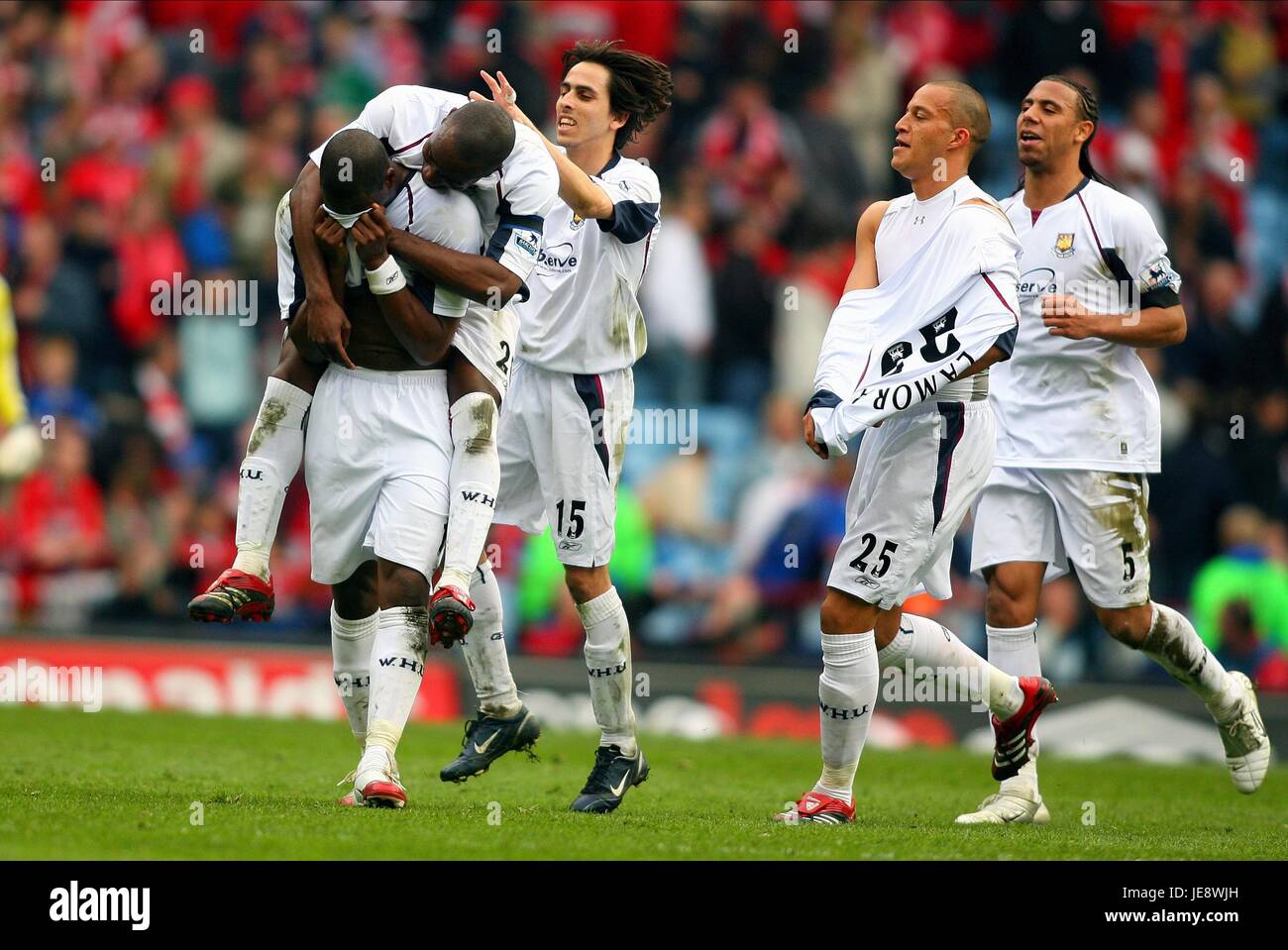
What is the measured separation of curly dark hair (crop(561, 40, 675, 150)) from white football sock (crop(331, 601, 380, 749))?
247cm

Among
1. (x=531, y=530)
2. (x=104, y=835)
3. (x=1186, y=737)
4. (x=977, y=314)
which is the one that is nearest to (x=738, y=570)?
(x=1186, y=737)

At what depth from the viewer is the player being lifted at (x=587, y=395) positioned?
27.6 ft

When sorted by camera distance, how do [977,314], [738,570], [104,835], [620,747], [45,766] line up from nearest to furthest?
[104,835]
[977,314]
[620,747]
[45,766]
[738,570]

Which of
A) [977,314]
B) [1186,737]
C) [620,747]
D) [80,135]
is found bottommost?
[1186,737]

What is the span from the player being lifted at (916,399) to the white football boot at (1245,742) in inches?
62.3

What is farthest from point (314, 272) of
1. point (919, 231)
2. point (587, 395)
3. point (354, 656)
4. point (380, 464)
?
point (919, 231)

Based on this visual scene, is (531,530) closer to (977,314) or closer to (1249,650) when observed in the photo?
(977,314)

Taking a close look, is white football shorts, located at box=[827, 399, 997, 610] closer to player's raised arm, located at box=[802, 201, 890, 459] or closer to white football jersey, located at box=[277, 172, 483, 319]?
player's raised arm, located at box=[802, 201, 890, 459]

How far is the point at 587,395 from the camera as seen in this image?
8484 millimetres

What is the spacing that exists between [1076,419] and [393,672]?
11.4 feet

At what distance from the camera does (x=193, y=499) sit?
1515 cm

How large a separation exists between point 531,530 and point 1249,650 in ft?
21.7

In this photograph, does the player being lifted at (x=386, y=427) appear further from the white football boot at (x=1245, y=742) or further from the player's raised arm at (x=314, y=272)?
the white football boot at (x=1245, y=742)
